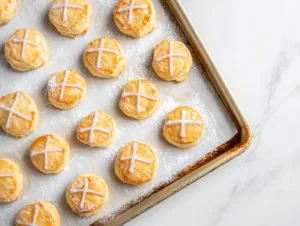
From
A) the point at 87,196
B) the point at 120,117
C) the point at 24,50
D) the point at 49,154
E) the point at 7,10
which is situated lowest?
the point at 87,196

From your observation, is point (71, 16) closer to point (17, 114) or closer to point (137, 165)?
point (17, 114)

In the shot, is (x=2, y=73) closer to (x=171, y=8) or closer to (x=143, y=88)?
(x=143, y=88)

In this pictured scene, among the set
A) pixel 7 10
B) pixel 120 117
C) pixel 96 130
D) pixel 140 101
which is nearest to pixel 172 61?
pixel 140 101

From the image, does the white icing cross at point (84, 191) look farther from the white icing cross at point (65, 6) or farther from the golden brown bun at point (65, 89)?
the white icing cross at point (65, 6)

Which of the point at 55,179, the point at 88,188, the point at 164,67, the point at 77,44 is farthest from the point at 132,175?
the point at 77,44

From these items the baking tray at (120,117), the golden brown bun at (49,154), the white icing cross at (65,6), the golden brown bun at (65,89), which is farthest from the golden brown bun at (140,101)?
the white icing cross at (65,6)

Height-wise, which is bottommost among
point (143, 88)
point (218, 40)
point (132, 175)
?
point (132, 175)

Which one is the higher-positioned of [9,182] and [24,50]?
[24,50]
